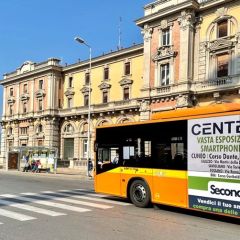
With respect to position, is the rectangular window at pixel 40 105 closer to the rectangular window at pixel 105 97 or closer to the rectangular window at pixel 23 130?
the rectangular window at pixel 23 130

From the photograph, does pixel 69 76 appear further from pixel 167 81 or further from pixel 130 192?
pixel 130 192

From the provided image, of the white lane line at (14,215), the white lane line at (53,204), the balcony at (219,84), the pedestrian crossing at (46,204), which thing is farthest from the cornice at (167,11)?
the white lane line at (14,215)

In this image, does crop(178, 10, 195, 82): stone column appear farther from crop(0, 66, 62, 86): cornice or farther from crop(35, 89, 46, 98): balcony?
crop(35, 89, 46, 98): balcony

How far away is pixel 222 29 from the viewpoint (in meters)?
37.3

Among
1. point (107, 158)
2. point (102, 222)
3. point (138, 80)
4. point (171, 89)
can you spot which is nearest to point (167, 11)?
point (171, 89)

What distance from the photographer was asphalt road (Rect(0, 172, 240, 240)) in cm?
884

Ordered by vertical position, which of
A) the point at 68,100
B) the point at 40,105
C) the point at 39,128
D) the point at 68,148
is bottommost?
the point at 68,148

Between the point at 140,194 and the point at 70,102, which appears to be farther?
the point at 70,102

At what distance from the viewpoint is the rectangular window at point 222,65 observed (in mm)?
36469

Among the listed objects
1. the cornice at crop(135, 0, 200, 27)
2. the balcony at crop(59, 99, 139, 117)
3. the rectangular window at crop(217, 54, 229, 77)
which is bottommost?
the balcony at crop(59, 99, 139, 117)

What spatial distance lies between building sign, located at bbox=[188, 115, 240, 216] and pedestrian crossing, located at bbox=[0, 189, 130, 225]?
10.1ft

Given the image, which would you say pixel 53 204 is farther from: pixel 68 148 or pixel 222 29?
pixel 68 148

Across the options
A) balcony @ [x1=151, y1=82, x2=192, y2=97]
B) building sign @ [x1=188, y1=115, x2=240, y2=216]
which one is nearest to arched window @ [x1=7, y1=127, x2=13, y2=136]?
balcony @ [x1=151, y1=82, x2=192, y2=97]

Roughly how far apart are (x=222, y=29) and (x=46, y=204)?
92.6 ft
